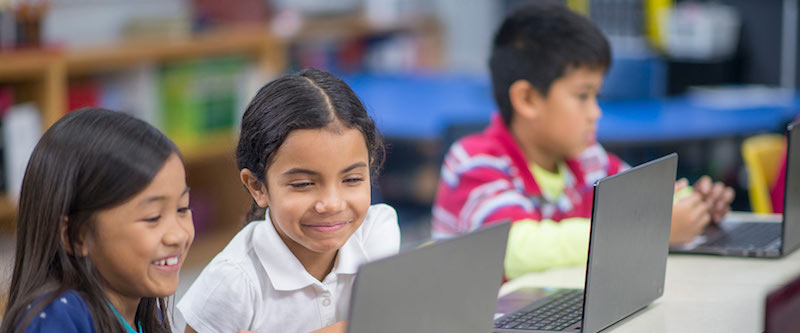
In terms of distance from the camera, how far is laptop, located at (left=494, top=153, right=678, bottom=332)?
1.29 m

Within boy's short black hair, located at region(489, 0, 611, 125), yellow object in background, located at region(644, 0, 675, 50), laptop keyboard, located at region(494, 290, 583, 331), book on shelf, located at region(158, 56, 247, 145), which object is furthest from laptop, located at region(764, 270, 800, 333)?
yellow object in background, located at region(644, 0, 675, 50)

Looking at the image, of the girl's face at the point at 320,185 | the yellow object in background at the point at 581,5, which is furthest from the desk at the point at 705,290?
the yellow object in background at the point at 581,5

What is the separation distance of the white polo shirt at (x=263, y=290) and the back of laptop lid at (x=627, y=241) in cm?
32

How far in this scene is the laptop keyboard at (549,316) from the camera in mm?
1428

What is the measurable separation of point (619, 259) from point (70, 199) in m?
0.72

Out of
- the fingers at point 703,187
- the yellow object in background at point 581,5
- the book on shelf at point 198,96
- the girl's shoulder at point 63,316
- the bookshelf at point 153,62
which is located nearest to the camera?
the girl's shoulder at point 63,316

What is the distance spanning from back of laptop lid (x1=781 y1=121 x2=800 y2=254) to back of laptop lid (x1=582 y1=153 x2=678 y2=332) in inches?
15.7

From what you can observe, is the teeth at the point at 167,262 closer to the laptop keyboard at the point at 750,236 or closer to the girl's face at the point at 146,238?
the girl's face at the point at 146,238

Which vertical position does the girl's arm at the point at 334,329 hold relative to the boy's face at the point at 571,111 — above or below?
below

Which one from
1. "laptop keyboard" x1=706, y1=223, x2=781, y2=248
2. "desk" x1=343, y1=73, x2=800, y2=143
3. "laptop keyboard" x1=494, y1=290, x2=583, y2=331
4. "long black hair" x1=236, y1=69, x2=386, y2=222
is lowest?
"desk" x1=343, y1=73, x2=800, y2=143

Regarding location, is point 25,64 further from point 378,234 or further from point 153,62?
point 378,234

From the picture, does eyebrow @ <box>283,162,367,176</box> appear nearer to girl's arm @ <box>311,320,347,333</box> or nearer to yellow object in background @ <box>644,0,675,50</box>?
girl's arm @ <box>311,320,347,333</box>

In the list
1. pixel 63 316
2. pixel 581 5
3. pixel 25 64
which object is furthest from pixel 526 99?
pixel 581 5

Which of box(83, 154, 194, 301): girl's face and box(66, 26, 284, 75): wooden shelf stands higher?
box(83, 154, 194, 301): girl's face
